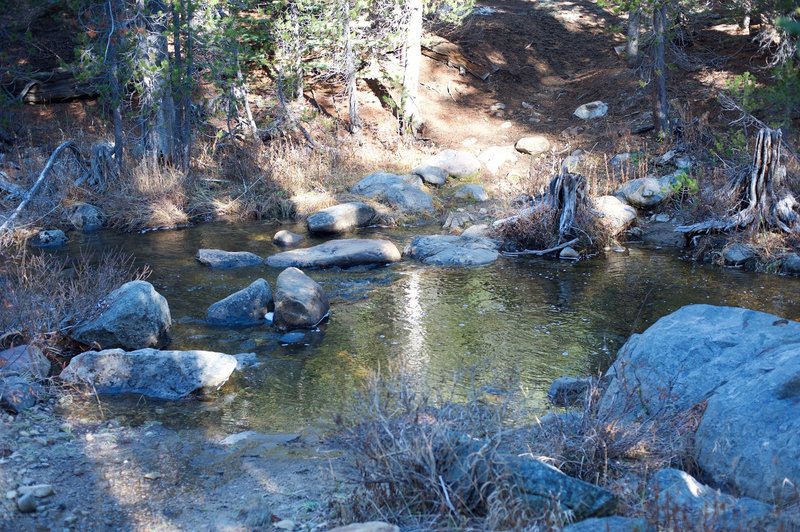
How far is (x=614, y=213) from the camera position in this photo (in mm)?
12180

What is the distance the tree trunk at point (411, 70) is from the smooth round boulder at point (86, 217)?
698cm

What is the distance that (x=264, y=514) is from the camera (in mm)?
4418

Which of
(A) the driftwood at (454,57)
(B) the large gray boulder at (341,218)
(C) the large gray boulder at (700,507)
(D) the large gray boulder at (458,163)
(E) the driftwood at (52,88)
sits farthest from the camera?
(A) the driftwood at (454,57)

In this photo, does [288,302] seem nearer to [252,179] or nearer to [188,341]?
[188,341]

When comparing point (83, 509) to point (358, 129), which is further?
point (358, 129)

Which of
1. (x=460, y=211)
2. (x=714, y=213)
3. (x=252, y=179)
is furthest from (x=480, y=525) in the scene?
(x=252, y=179)

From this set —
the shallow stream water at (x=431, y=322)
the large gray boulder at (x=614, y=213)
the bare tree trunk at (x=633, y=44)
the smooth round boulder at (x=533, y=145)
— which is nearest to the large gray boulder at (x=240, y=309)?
the shallow stream water at (x=431, y=322)

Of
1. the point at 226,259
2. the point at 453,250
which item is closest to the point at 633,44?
the point at 453,250

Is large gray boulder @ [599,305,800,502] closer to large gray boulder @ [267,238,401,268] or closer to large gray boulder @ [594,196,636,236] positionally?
large gray boulder @ [267,238,401,268]

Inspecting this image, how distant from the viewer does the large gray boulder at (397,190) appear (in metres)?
14.2

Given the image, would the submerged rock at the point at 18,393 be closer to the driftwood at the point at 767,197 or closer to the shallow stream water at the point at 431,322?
the shallow stream water at the point at 431,322

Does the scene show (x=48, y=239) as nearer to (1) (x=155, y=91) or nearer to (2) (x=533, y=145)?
(1) (x=155, y=91)

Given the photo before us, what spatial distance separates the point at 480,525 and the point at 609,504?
62 cm

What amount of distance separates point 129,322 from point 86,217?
670cm
